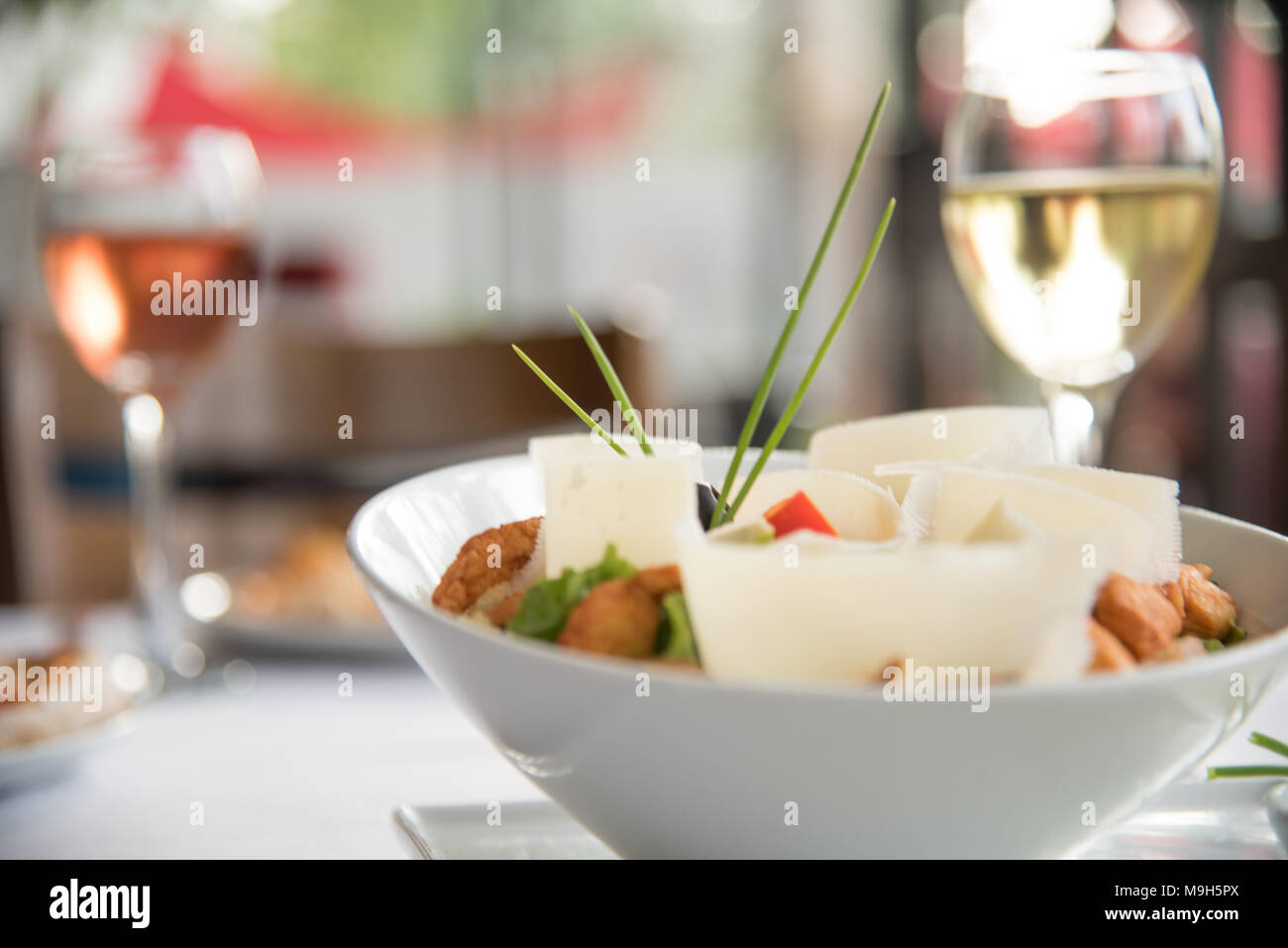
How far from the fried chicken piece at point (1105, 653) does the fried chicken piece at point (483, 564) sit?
0.66 ft

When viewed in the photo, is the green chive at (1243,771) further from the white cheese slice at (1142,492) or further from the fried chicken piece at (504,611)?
the fried chicken piece at (504,611)

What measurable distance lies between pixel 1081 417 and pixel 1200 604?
1.57 ft

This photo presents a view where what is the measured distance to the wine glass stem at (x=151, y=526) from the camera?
39.4 inches

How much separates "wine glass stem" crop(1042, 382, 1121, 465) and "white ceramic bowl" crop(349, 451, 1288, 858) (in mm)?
478

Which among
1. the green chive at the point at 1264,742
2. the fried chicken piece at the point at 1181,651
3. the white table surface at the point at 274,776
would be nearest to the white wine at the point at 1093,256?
the white table surface at the point at 274,776

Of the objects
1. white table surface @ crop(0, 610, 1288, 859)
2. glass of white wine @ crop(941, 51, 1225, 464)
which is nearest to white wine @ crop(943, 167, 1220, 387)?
glass of white wine @ crop(941, 51, 1225, 464)

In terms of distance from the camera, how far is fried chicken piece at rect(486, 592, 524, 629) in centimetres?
44

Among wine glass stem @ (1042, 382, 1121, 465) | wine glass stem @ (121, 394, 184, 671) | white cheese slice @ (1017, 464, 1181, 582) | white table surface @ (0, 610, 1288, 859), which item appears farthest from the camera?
wine glass stem @ (121, 394, 184, 671)

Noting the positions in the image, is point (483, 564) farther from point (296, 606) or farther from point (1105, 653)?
point (296, 606)

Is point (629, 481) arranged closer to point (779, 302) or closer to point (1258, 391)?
point (1258, 391)

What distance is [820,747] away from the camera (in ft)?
1.16

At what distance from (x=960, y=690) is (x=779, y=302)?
623 cm

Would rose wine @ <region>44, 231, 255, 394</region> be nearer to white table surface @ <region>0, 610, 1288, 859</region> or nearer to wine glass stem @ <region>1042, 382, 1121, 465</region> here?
white table surface @ <region>0, 610, 1288, 859</region>
